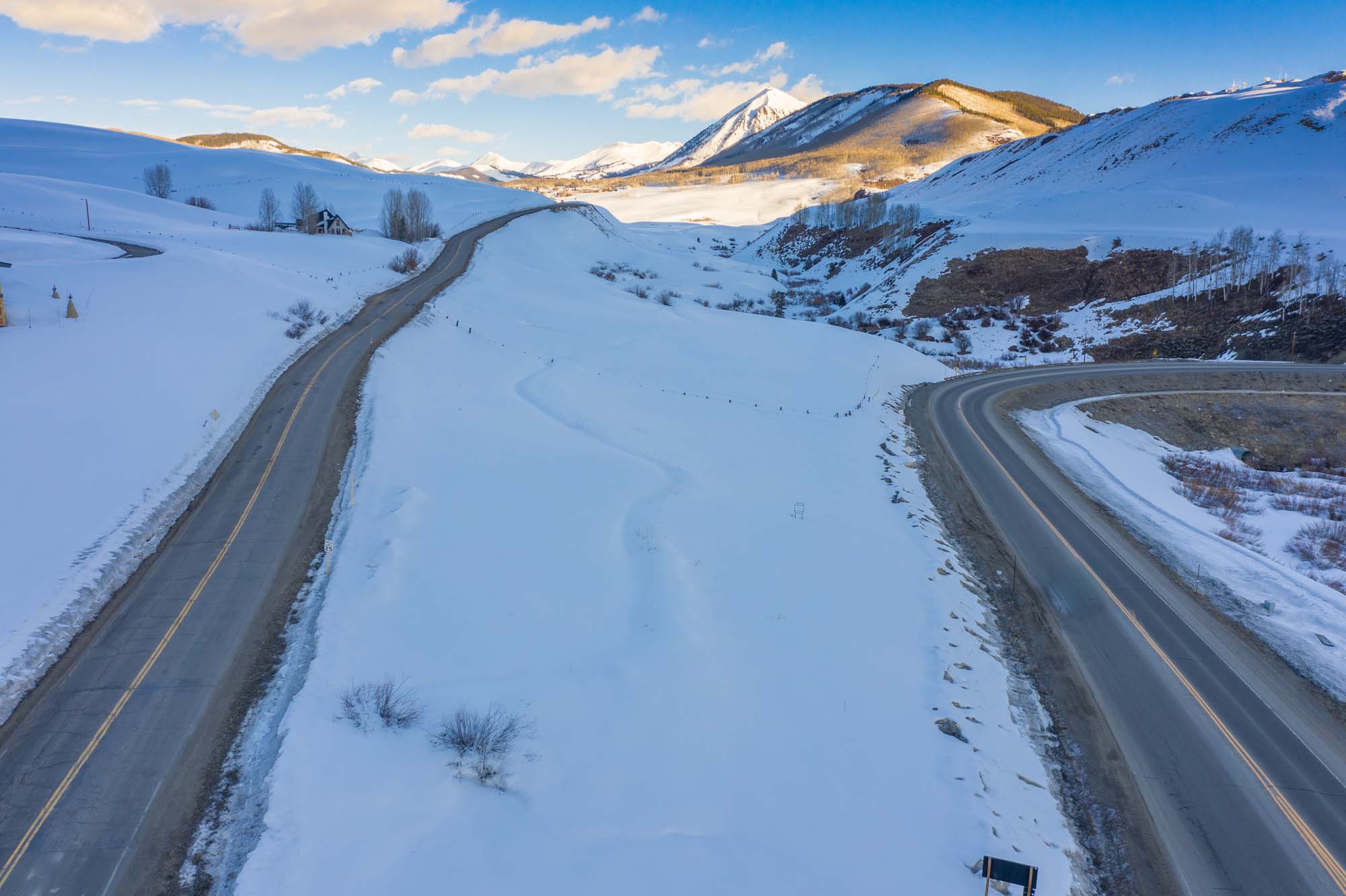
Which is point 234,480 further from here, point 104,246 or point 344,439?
point 104,246

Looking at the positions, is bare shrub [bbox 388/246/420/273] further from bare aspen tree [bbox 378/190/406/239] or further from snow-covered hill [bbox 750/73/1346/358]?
snow-covered hill [bbox 750/73/1346/358]

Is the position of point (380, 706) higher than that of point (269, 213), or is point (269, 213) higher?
point (269, 213)

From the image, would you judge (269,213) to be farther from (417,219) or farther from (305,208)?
(417,219)

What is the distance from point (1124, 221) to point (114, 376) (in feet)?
281

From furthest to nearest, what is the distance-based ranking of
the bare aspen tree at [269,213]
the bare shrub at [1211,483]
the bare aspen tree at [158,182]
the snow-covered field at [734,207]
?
the snow-covered field at [734,207]
the bare aspen tree at [158,182]
the bare aspen tree at [269,213]
the bare shrub at [1211,483]

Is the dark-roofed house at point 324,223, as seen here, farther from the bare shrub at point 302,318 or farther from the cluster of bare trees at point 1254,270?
the cluster of bare trees at point 1254,270

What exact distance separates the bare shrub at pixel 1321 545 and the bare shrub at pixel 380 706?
25268 millimetres

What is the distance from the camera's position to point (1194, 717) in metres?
13.2

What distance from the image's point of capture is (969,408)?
1361 inches

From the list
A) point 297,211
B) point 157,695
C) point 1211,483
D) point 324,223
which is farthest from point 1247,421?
point 297,211

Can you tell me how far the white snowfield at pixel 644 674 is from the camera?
8.98m

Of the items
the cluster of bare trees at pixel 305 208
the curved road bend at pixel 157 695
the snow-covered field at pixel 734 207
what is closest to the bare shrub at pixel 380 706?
the curved road bend at pixel 157 695

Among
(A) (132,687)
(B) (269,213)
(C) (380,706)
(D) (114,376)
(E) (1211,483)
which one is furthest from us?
(B) (269,213)

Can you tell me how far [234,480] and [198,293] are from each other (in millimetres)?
19742
